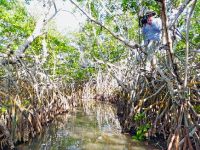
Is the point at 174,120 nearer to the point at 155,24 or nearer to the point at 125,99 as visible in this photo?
the point at 155,24

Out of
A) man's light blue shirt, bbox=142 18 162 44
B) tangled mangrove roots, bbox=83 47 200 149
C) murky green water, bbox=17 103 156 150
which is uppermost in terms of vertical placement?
man's light blue shirt, bbox=142 18 162 44

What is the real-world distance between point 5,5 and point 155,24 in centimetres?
517

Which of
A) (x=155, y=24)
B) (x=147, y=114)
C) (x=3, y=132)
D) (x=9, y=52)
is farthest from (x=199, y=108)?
(x=9, y=52)

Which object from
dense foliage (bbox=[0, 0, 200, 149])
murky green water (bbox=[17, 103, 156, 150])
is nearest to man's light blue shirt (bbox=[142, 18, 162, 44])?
dense foliage (bbox=[0, 0, 200, 149])

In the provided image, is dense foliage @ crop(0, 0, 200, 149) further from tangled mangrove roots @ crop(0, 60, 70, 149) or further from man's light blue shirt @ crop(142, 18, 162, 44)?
man's light blue shirt @ crop(142, 18, 162, 44)

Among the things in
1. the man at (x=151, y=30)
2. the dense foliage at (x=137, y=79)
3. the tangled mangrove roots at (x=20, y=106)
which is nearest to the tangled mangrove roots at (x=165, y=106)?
the dense foliage at (x=137, y=79)

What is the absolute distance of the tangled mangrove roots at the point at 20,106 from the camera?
4692mm

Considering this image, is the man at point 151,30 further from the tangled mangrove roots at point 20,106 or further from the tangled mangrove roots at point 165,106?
the tangled mangrove roots at point 20,106

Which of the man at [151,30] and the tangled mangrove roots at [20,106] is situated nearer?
the tangled mangrove roots at [20,106]

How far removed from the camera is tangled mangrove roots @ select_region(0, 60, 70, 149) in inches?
185

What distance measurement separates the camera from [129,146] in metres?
4.87

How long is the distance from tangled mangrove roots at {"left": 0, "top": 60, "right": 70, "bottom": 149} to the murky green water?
0.21 metres

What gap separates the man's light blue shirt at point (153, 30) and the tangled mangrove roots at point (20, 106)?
2.26m

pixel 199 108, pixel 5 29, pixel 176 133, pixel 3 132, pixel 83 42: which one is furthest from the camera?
pixel 83 42
